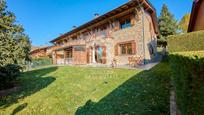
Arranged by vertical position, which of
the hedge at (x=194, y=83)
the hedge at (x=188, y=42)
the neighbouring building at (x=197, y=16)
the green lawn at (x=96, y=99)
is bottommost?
the green lawn at (x=96, y=99)

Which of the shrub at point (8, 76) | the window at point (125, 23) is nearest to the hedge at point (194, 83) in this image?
the shrub at point (8, 76)

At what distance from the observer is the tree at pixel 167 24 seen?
1099 inches

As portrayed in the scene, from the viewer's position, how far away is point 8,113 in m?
8.00

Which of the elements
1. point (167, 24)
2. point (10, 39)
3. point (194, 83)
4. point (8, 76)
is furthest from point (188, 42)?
point (167, 24)

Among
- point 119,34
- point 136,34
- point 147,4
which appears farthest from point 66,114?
point 147,4

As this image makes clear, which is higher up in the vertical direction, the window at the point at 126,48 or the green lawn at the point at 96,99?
the window at the point at 126,48

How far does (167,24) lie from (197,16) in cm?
1527

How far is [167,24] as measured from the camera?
1112 inches

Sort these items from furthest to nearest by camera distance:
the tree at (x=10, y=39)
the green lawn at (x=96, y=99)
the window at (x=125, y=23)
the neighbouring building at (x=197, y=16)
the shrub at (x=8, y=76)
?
the window at (x=125, y=23), the neighbouring building at (x=197, y=16), the shrub at (x=8, y=76), the tree at (x=10, y=39), the green lawn at (x=96, y=99)

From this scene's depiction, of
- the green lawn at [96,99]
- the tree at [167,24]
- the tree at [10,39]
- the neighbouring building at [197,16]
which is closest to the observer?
the green lawn at [96,99]

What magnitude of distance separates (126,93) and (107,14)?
45.1 ft

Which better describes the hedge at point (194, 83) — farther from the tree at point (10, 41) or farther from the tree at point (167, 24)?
the tree at point (167, 24)

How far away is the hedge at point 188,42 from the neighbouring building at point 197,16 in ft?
11.1

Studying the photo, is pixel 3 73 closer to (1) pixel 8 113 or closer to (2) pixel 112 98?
(1) pixel 8 113
